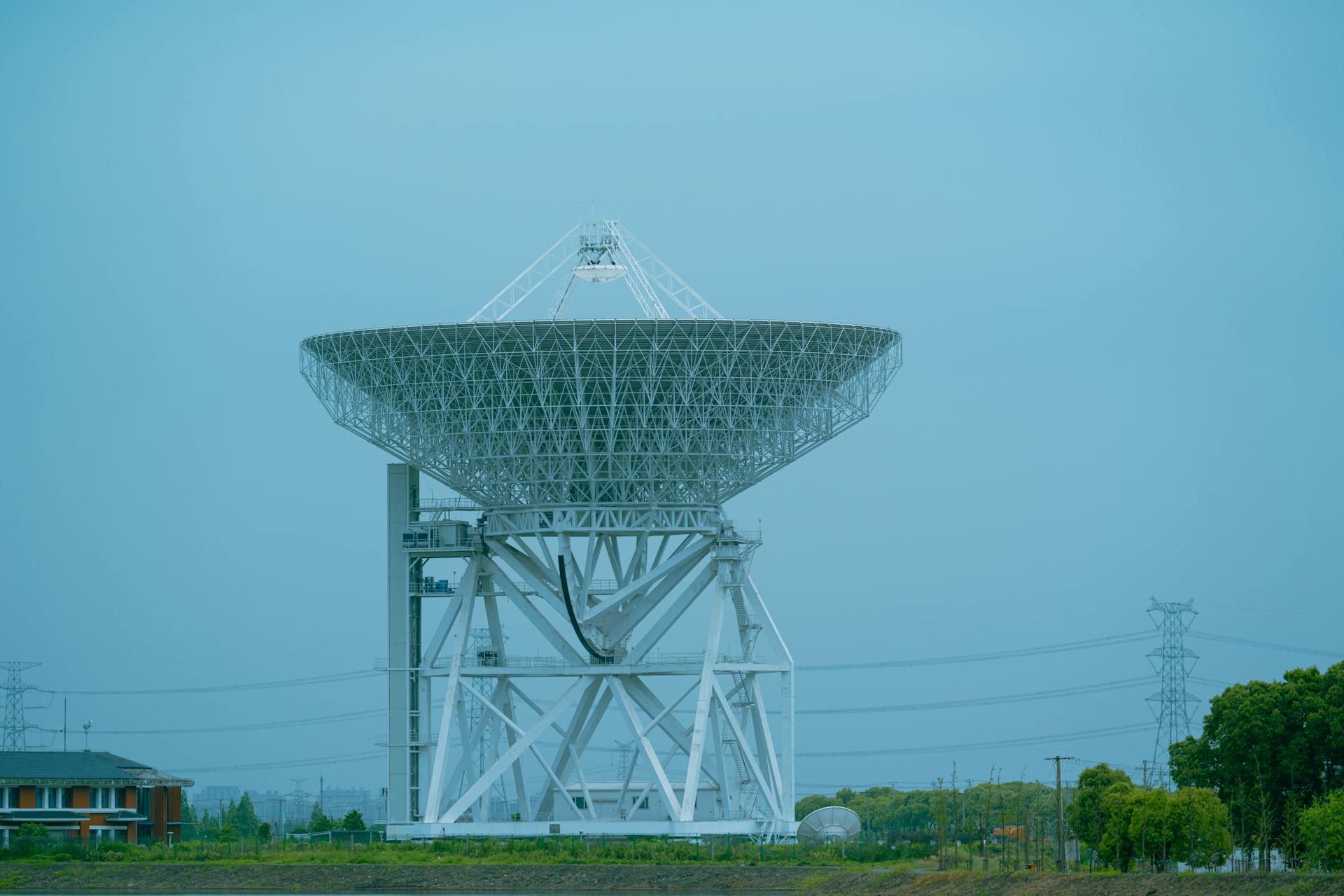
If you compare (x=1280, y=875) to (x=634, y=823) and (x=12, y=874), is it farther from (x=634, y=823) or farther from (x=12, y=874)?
(x=12, y=874)

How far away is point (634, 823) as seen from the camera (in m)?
80.4

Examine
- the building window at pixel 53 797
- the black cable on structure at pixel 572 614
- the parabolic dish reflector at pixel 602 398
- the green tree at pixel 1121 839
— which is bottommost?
the green tree at pixel 1121 839

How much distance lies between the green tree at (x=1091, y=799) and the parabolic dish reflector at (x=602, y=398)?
16.4 metres

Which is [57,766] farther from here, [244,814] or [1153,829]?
[244,814]

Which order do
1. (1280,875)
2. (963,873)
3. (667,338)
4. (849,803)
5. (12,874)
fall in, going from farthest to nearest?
(849,803), (12,874), (667,338), (963,873), (1280,875)

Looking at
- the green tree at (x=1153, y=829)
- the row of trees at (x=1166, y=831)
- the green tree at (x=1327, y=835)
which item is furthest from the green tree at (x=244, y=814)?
the green tree at (x=1327, y=835)

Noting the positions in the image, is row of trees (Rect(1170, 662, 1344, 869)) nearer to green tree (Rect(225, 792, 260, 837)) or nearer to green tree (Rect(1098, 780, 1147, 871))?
green tree (Rect(1098, 780, 1147, 871))

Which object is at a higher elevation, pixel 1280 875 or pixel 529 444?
pixel 529 444

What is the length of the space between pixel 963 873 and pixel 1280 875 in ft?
42.2

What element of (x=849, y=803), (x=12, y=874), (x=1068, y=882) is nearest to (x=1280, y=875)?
(x=1068, y=882)

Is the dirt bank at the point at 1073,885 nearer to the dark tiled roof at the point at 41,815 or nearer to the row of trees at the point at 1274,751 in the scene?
the row of trees at the point at 1274,751

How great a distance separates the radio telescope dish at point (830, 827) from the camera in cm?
8138

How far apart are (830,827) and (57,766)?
32707 millimetres

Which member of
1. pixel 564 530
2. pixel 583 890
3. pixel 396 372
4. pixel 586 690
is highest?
pixel 396 372
